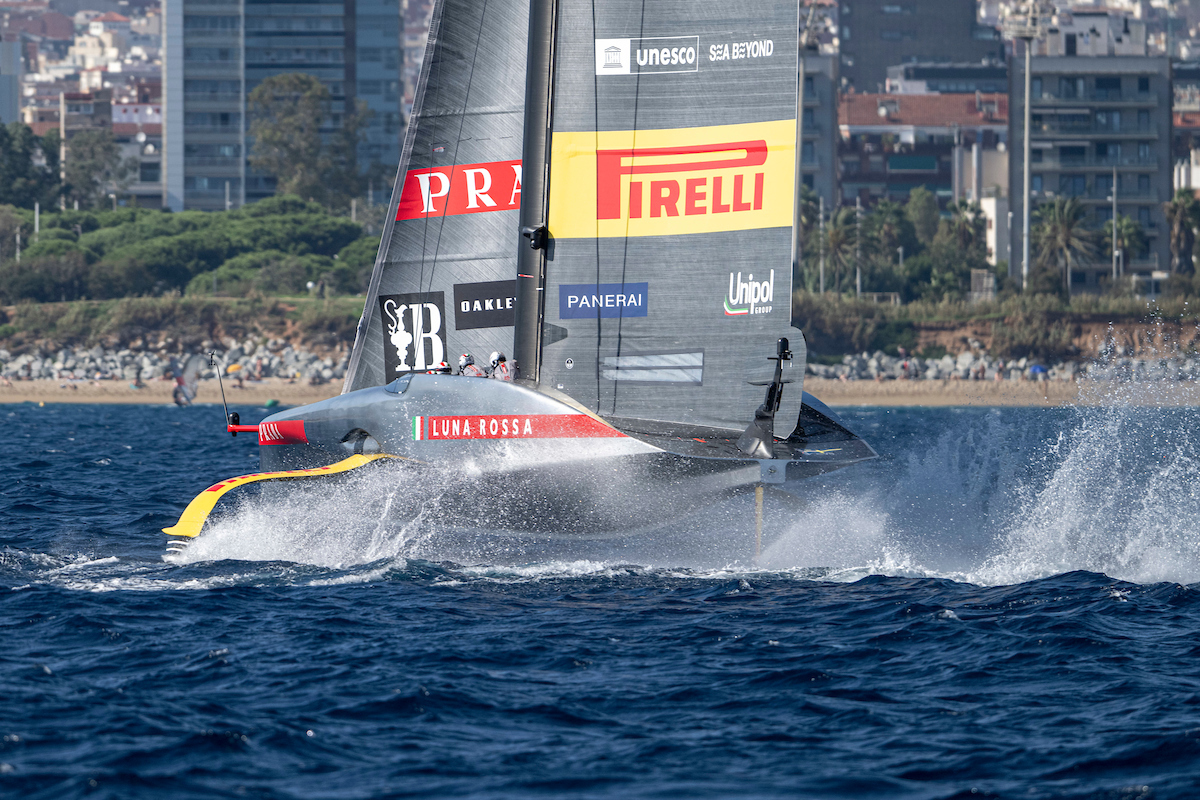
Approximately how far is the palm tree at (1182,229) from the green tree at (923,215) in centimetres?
1852

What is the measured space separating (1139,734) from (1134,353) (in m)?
70.1

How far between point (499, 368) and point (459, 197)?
2.84 metres

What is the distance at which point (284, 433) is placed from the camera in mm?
16953

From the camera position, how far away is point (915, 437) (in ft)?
121

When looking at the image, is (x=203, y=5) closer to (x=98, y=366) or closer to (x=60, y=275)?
(x=60, y=275)

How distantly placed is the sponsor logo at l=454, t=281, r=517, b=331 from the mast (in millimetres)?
1396

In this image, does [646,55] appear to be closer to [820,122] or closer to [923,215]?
[923,215]

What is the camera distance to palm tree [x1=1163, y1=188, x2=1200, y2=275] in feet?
311

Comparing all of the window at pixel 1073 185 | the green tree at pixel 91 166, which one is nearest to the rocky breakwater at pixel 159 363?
the green tree at pixel 91 166

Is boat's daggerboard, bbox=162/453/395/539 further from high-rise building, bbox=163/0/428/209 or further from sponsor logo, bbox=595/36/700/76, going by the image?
high-rise building, bbox=163/0/428/209

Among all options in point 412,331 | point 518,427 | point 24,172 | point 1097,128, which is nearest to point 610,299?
point 518,427

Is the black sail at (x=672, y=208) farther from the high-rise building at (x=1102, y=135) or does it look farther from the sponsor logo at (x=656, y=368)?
the high-rise building at (x=1102, y=135)

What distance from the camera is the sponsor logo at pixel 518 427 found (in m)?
14.5

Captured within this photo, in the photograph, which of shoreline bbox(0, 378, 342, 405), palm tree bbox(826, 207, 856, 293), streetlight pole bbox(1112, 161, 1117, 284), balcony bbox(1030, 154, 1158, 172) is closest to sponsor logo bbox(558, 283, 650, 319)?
shoreline bbox(0, 378, 342, 405)
